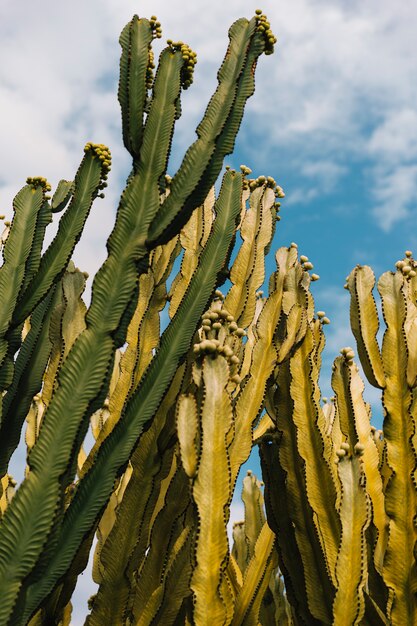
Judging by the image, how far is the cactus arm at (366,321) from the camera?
3621 mm

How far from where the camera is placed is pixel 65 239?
2.95 meters

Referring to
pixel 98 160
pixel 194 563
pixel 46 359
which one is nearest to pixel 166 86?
pixel 98 160

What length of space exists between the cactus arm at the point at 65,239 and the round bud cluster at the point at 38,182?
0.15m

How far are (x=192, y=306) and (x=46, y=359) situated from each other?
2.25 feet

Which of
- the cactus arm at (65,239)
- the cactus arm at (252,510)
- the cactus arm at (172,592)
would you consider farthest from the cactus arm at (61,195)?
the cactus arm at (252,510)

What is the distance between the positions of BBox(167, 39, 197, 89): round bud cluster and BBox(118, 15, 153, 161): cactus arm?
108mm

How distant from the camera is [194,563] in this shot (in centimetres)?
253

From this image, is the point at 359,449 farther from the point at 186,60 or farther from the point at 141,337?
the point at 186,60

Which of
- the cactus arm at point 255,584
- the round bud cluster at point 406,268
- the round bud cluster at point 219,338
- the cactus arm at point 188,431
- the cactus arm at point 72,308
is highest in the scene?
the round bud cluster at point 406,268

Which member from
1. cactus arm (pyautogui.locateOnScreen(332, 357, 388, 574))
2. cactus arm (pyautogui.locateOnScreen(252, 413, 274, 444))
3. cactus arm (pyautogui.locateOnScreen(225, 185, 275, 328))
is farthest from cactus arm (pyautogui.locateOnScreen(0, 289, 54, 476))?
cactus arm (pyautogui.locateOnScreen(332, 357, 388, 574))

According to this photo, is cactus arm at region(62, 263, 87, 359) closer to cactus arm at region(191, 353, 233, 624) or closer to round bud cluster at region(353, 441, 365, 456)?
cactus arm at region(191, 353, 233, 624)

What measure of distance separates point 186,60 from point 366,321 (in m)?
1.45

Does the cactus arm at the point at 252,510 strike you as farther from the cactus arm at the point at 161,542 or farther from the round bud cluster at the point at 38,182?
the round bud cluster at the point at 38,182

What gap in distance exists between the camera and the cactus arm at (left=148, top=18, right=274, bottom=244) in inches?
118
